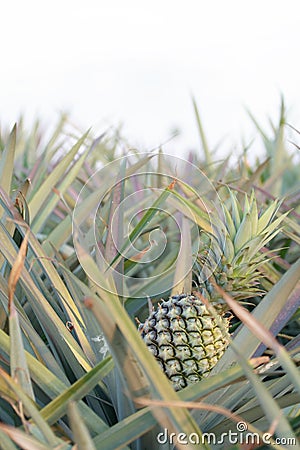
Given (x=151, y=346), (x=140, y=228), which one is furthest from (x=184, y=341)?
(x=140, y=228)

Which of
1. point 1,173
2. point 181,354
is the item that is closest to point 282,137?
point 1,173

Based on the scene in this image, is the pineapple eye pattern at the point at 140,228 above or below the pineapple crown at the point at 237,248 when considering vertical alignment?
above

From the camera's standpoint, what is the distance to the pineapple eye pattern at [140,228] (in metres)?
0.86

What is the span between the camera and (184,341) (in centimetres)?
79

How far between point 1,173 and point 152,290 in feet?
1.09

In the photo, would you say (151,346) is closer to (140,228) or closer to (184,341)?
(184,341)

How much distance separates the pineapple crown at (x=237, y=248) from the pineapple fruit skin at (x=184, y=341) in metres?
0.04

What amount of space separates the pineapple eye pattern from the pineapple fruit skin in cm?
9

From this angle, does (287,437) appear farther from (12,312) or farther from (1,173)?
(1,173)

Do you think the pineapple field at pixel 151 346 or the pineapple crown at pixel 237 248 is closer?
the pineapple field at pixel 151 346

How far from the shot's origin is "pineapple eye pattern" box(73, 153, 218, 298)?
861 mm

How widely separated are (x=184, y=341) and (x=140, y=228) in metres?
0.20

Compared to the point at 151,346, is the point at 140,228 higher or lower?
higher

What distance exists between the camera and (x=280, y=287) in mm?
658
